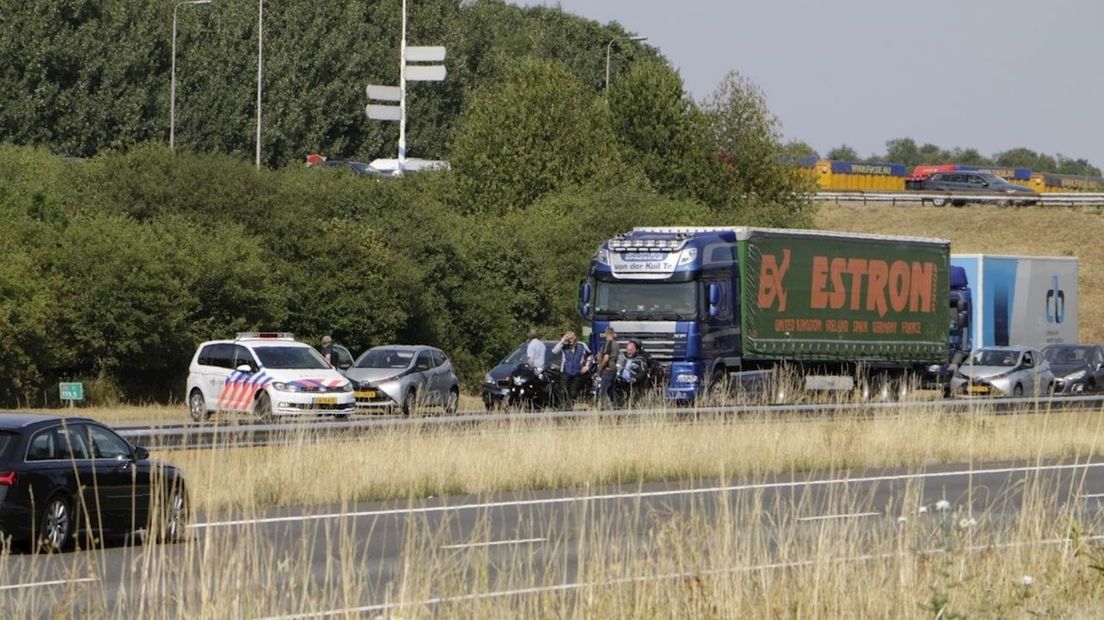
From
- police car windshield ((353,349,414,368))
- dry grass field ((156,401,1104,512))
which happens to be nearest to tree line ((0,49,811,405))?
police car windshield ((353,349,414,368))

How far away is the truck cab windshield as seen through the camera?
116ft

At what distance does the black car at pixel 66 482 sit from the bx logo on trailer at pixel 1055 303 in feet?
132

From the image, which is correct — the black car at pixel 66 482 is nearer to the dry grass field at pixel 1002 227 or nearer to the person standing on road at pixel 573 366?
the person standing on road at pixel 573 366

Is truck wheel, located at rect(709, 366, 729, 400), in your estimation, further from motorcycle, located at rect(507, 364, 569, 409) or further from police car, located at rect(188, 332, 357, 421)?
police car, located at rect(188, 332, 357, 421)

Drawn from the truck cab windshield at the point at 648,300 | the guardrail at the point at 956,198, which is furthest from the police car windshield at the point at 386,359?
the guardrail at the point at 956,198

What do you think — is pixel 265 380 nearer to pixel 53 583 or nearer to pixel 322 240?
pixel 322 240

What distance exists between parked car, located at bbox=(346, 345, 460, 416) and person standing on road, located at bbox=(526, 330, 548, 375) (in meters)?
1.92

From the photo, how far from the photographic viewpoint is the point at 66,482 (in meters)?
15.0

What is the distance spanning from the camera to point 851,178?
107188 mm

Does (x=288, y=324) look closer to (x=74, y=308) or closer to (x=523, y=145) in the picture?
(x=74, y=308)

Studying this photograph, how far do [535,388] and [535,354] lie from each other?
92 centimetres

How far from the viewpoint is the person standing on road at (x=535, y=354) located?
35.4 metres

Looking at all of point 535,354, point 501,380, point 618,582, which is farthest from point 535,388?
point 618,582

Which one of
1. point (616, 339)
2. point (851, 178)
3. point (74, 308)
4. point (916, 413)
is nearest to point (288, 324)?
point (74, 308)
